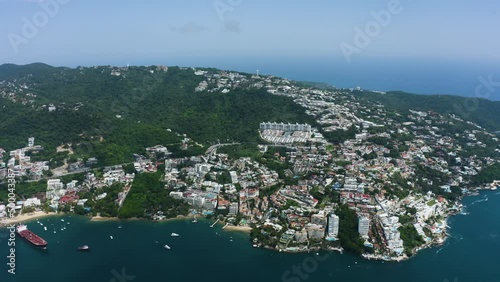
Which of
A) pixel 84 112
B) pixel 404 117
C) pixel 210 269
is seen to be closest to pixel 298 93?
pixel 404 117

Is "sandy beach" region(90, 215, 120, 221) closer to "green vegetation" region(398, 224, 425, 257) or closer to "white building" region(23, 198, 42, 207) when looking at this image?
"white building" region(23, 198, 42, 207)

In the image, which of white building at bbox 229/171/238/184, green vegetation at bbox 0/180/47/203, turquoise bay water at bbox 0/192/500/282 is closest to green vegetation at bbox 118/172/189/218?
turquoise bay water at bbox 0/192/500/282

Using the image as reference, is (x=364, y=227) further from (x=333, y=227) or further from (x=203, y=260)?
(x=203, y=260)

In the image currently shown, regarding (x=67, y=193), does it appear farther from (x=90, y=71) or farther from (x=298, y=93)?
(x=90, y=71)

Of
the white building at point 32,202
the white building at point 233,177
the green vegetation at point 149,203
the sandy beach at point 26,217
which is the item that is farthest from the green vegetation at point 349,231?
the white building at point 32,202

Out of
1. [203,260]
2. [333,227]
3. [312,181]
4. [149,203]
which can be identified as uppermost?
[312,181]

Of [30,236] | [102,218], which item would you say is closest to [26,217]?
[30,236]

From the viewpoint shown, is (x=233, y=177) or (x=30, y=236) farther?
(x=233, y=177)

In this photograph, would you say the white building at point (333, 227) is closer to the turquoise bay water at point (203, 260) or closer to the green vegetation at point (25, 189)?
the turquoise bay water at point (203, 260)
